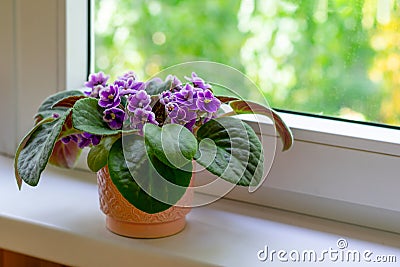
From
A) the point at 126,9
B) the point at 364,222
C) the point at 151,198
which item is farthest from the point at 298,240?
the point at 126,9

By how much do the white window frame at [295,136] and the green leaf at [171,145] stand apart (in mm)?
250

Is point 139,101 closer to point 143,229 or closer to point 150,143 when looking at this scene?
point 150,143

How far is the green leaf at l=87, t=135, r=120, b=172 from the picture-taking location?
0.90m

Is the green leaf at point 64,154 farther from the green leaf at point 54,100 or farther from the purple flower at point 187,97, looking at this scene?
the purple flower at point 187,97

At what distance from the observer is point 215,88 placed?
3.60 feet

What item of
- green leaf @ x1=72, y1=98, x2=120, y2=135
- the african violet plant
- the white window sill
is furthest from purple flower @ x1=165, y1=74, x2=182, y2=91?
the white window sill

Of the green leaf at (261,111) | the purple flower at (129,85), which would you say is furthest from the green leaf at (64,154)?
the green leaf at (261,111)

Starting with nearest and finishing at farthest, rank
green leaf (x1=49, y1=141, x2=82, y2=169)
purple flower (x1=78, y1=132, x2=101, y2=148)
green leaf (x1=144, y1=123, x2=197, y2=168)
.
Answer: green leaf (x1=144, y1=123, x2=197, y2=168) < purple flower (x1=78, y1=132, x2=101, y2=148) < green leaf (x1=49, y1=141, x2=82, y2=169)

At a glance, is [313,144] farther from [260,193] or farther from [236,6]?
[236,6]

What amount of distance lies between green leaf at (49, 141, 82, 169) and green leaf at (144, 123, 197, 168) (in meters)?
0.26

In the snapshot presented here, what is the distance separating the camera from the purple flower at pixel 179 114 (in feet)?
2.93

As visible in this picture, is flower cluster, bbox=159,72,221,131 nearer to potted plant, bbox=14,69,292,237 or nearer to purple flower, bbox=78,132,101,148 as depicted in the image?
potted plant, bbox=14,69,292,237

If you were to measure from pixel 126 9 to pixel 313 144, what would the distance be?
0.42m

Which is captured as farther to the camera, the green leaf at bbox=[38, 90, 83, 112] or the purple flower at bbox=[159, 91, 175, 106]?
the green leaf at bbox=[38, 90, 83, 112]
